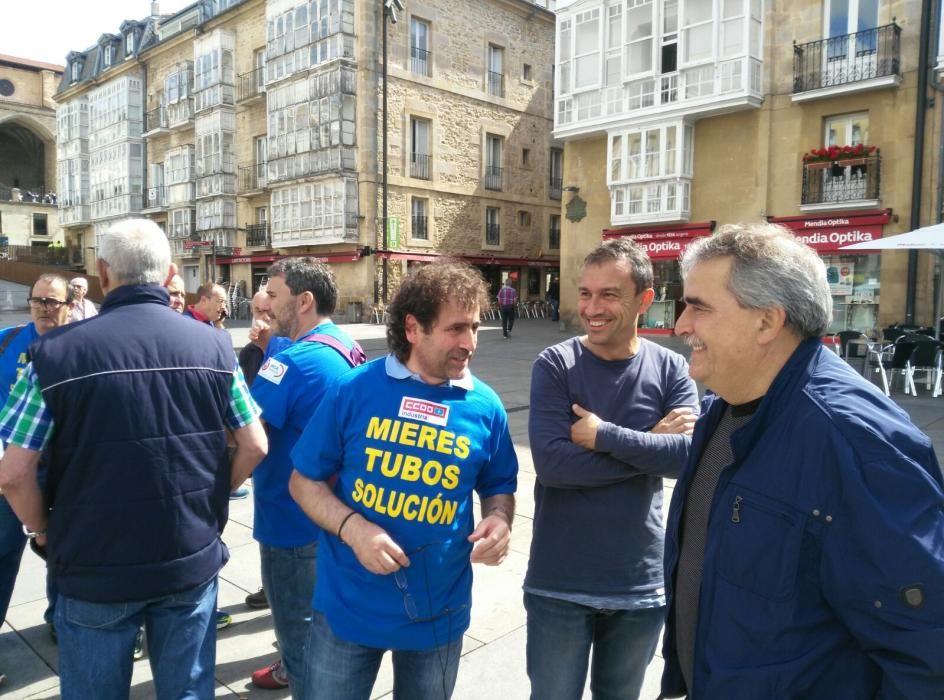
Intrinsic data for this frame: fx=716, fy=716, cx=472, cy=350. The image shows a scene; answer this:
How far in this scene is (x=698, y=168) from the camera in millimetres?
20031

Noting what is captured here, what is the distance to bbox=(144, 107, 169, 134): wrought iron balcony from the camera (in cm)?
3750

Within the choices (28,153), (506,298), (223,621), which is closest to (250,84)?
(506,298)

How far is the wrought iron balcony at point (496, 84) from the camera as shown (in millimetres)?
30938

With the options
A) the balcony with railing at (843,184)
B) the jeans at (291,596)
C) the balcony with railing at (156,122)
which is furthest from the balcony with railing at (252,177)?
the jeans at (291,596)

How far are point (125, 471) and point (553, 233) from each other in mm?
33244

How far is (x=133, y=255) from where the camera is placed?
7.27 feet

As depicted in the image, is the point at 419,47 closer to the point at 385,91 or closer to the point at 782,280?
the point at 385,91

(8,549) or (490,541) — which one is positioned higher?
(490,541)

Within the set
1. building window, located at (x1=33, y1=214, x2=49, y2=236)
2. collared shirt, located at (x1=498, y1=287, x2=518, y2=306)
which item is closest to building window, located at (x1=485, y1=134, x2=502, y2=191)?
collared shirt, located at (x1=498, y1=287, x2=518, y2=306)

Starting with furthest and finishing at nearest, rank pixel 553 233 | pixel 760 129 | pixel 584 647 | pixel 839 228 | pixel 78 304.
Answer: pixel 553 233 → pixel 760 129 → pixel 839 228 → pixel 78 304 → pixel 584 647

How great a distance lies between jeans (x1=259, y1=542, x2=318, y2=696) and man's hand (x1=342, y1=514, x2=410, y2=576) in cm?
99

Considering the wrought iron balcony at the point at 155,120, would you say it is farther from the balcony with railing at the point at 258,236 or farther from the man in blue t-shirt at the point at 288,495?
the man in blue t-shirt at the point at 288,495

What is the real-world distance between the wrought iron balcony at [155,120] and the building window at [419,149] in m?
16.0

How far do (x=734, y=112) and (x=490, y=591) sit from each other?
18214 mm
